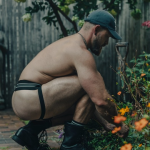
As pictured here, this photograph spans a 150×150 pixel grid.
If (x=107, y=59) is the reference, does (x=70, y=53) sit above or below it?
above

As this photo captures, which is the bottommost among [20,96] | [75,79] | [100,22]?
[20,96]

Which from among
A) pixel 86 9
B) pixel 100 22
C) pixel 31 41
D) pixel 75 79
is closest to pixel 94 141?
pixel 75 79

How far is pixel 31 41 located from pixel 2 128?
8.03ft

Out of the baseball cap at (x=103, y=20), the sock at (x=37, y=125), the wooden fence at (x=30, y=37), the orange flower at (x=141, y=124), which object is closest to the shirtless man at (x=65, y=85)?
the baseball cap at (x=103, y=20)

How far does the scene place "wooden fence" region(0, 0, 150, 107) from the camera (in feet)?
17.5

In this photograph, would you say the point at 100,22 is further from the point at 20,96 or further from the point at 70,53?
the point at 20,96

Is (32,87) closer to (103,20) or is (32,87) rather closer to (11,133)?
(103,20)

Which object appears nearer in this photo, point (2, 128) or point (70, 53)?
point (70, 53)

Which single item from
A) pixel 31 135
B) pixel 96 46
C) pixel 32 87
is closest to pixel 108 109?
pixel 96 46

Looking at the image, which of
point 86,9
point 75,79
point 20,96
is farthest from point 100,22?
point 86,9

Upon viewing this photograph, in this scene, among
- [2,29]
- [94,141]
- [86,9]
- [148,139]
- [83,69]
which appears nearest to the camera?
[148,139]

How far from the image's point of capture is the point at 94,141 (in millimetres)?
2434

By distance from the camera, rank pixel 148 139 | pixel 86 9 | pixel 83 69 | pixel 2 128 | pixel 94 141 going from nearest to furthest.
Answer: pixel 148 139
pixel 83 69
pixel 94 141
pixel 2 128
pixel 86 9

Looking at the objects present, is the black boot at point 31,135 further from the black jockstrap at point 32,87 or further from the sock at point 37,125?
the black jockstrap at point 32,87
